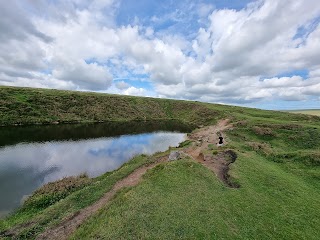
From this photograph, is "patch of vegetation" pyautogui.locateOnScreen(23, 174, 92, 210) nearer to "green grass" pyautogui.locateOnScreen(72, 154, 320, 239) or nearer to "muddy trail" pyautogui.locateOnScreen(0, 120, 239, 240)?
"muddy trail" pyautogui.locateOnScreen(0, 120, 239, 240)

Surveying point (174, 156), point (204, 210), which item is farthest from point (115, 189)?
point (204, 210)

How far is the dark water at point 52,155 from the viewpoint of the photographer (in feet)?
107

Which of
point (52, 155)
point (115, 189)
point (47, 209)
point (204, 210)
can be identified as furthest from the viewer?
point (52, 155)

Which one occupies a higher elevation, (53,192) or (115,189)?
(115,189)

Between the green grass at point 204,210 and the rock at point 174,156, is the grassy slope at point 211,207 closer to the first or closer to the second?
the green grass at point 204,210

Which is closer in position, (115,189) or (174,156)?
(115,189)

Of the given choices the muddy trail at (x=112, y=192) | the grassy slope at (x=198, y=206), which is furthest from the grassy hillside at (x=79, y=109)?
the grassy slope at (x=198, y=206)

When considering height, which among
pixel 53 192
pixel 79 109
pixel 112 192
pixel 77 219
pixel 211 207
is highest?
pixel 79 109

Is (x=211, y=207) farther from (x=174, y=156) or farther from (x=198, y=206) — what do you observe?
(x=174, y=156)

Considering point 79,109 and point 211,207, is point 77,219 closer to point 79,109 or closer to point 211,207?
point 211,207

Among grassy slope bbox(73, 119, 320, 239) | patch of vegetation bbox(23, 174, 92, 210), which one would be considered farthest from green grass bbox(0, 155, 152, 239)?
grassy slope bbox(73, 119, 320, 239)

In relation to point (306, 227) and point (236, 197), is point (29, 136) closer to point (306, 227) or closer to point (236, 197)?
point (236, 197)

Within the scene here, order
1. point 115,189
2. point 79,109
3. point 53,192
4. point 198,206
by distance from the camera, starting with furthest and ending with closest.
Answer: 1. point 79,109
2. point 53,192
3. point 115,189
4. point 198,206

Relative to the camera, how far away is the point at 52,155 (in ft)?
156
